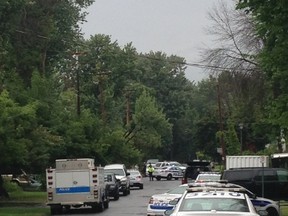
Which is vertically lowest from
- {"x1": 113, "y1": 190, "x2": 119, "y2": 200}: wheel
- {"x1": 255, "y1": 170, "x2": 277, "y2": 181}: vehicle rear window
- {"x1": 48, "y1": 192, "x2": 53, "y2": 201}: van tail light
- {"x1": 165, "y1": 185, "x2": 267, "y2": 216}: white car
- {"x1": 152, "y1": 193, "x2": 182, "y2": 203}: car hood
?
{"x1": 113, "y1": 190, "x2": 119, "y2": 200}: wheel

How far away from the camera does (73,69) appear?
282ft

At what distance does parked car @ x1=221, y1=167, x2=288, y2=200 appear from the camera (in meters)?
34.2

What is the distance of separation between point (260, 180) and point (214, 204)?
18.6 metres

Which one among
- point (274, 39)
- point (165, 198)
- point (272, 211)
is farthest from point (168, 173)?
point (274, 39)

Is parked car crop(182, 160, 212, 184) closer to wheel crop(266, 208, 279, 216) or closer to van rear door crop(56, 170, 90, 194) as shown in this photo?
van rear door crop(56, 170, 90, 194)

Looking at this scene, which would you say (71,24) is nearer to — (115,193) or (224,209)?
(115,193)

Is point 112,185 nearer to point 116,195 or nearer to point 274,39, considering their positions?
point 116,195

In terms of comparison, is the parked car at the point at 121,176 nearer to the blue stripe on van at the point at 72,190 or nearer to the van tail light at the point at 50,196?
the blue stripe on van at the point at 72,190

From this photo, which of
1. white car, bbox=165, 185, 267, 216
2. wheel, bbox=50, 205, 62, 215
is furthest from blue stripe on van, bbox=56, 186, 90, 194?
white car, bbox=165, 185, 267, 216

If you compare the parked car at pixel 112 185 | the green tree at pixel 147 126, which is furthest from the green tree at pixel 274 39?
the green tree at pixel 147 126

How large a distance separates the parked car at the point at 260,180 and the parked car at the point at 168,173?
46326 millimetres

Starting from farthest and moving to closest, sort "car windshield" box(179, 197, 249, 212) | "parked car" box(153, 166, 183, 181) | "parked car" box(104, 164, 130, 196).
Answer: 1. "parked car" box(153, 166, 183, 181)
2. "parked car" box(104, 164, 130, 196)
3. "car windshield" box(179, 197, 249, 212)

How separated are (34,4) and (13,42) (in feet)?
11.0

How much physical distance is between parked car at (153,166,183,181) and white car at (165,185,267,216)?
210 feet
